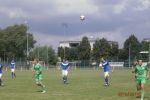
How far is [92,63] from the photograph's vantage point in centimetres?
12106

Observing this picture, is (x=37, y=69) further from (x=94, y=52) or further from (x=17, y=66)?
(x=94, y=52)

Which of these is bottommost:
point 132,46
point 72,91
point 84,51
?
point 72,91

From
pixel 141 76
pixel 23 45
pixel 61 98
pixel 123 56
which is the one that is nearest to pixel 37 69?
pixel 61 98

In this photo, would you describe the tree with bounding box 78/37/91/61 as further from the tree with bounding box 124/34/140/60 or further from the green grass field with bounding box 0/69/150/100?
the green grass field with bounding box 0/69/150/100

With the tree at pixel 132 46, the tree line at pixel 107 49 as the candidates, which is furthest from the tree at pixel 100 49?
the tree at pixel 132 46

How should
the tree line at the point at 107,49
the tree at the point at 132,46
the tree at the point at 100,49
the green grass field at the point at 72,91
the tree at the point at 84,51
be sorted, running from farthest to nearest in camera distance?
the tree at the point at 84,51, the tree line at the point at 107,49, the tree at the point at 132,46, the tree at the point at 100,49, the green grass field at the point at 72,91

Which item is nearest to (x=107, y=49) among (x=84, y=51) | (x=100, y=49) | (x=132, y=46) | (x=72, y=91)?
(x=100, y=49)

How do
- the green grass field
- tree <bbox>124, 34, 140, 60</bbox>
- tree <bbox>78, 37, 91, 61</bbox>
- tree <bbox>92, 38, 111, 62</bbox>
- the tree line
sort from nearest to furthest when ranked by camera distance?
the green grass field < tree <bbox>92, 38, 111, 62</bbox> < tree <bbox>124, 34, 140, 60</bbox> < the tree line < tree <bbox>78, 37, 91, 61</bbox>

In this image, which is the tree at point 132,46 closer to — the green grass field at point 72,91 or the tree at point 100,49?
the tree at point 100,49

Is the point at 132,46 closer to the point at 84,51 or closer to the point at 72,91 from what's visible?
the point at 84,51

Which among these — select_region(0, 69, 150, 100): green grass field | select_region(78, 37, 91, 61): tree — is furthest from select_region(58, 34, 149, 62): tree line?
select_region(0, 69, 150, 100): green grass field

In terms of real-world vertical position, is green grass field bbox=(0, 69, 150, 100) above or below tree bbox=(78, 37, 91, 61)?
below

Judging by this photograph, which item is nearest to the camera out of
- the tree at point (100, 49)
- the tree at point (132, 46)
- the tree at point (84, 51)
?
the tree at point (100, 49)

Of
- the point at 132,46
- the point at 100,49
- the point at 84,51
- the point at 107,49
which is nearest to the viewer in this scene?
the point at 100,49
